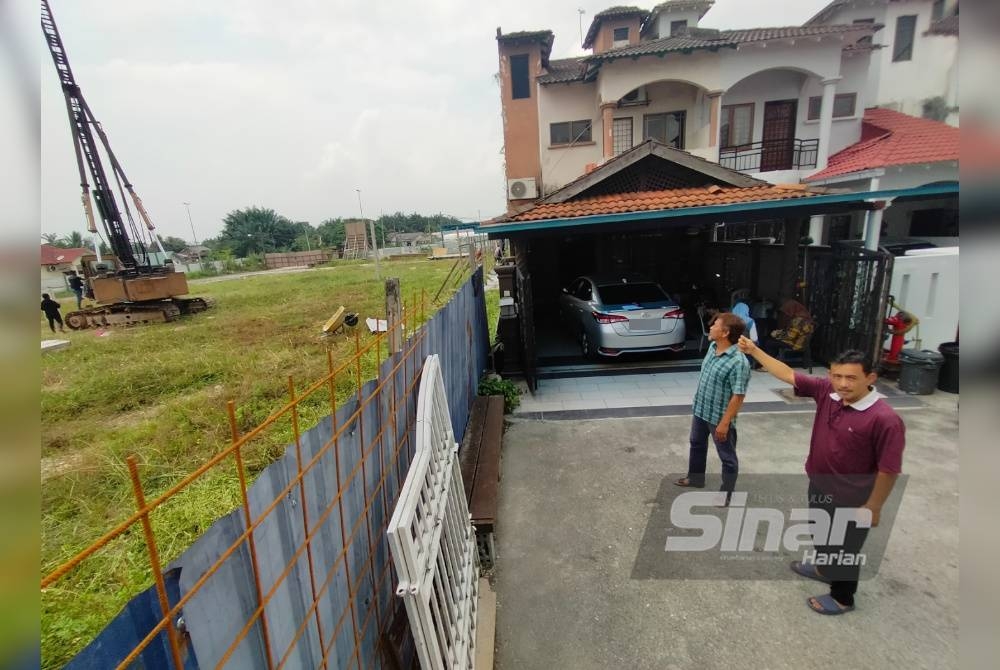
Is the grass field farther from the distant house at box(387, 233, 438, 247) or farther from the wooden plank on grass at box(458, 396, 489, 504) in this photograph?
the distant house at box(387, 233, 438, 247)

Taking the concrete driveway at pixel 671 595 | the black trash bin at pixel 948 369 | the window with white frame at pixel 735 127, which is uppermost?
the window with white frame at pixel 735 127

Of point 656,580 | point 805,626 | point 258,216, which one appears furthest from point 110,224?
point 258,216

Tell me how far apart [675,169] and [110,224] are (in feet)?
51.8

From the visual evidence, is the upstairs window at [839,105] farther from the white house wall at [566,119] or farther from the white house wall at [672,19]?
the white house wall at [566,119]

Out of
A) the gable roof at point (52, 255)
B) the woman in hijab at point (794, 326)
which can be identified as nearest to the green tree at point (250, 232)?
the gable roof at point (52, 255)

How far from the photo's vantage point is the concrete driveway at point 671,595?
2783 mm

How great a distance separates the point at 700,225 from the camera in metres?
8.70

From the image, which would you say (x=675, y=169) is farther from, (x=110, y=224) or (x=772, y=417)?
(x=110, y=224)

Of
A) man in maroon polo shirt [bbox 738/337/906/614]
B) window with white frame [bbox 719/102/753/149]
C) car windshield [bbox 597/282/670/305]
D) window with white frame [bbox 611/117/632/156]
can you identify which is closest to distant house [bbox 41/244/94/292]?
man in maroon polo shirt [bbox 738/337/906/614]

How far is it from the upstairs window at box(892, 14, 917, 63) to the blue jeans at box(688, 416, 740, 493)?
Answer: 2307 cm

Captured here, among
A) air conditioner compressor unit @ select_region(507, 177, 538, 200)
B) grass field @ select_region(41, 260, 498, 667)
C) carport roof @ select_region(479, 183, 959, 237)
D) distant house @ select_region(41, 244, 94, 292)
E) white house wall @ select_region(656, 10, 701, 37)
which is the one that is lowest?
grass field @ select_region(41, 260, 498, 667)

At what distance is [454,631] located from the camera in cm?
251

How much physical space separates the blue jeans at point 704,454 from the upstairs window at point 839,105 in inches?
689

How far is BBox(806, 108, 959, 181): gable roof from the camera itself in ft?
41.7
